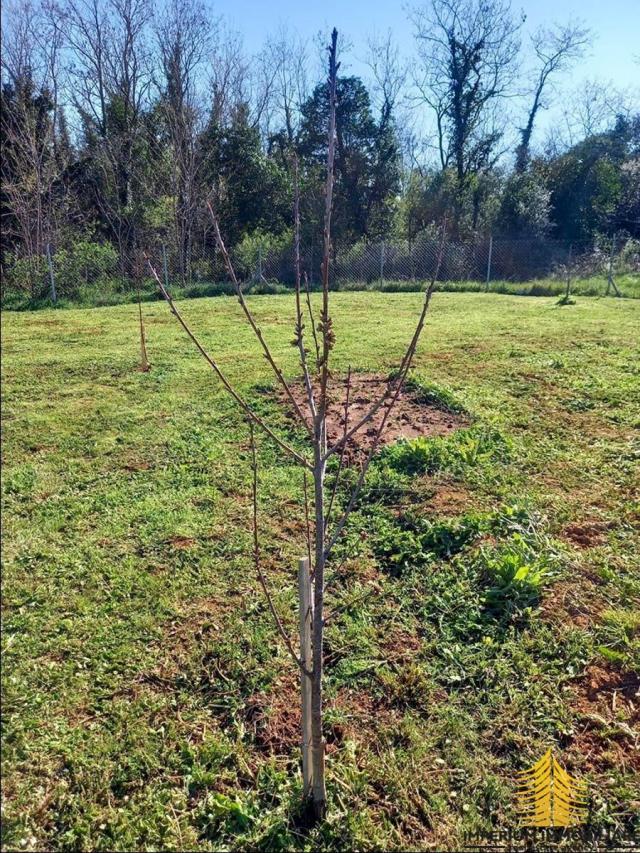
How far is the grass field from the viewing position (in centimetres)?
168

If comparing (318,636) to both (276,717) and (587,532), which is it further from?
(587,532)

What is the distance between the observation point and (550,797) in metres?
1.69

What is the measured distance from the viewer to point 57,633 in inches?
90.3

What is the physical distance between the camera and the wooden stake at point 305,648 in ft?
4.84

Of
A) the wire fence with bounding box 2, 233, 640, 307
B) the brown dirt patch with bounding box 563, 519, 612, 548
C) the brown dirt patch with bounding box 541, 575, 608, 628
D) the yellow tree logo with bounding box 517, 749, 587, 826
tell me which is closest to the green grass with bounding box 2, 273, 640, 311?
the wire fence with bounding box 2, 233, 640, 307

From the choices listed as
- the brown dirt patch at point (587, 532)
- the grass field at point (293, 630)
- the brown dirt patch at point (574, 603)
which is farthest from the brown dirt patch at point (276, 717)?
the brown dirt patch at point (587, 532)

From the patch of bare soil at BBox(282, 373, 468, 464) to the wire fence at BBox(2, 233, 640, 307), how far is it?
24.4 feet

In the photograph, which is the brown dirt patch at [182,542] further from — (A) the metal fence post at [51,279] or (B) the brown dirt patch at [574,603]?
(A) the metal fence post at [51,279]

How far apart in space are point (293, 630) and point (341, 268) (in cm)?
1399

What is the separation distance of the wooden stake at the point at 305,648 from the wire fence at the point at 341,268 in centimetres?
1096

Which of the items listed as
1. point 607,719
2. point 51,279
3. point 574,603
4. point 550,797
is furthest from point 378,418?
point 51,279

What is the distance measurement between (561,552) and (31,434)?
3.78 metres

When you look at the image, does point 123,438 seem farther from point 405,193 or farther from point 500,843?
point 405,193

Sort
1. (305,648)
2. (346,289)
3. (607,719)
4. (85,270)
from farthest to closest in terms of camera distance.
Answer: (346,289), (85,270), (607,719), (305,648)
